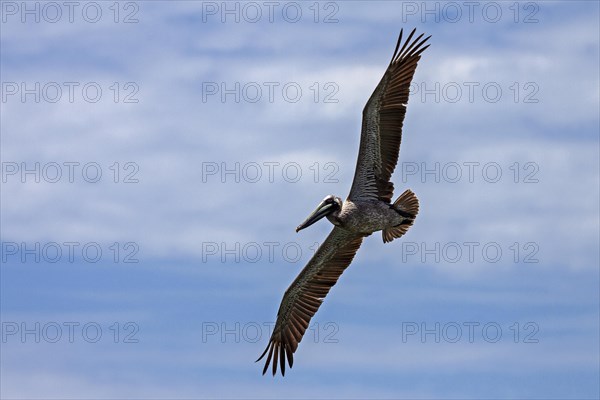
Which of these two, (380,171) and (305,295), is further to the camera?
(305,295)

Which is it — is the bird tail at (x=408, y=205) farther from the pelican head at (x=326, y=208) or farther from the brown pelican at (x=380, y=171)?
the pelican head at (x=326, y=208)

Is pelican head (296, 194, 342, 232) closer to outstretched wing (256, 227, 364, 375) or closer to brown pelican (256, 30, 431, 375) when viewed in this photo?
brown pelican (256, 30, 431, 375)

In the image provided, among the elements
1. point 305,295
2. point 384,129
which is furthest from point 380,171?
point 305,295

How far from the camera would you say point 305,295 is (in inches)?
1112

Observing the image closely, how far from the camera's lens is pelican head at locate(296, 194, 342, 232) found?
86.3ft

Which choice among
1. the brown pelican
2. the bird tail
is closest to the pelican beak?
the brown pelican

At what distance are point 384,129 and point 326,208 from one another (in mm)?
2027

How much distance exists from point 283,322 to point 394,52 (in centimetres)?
657

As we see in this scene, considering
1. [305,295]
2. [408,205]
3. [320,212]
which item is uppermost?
[408,205]

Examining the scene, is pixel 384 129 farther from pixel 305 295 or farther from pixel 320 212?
pixel 305 295

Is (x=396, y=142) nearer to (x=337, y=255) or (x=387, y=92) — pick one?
(x=387, y=92)

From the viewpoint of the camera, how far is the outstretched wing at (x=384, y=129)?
85.4ft

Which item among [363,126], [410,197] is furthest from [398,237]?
[363,126]

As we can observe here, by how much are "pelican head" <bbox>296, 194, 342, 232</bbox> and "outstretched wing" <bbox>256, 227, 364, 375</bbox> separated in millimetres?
1501
